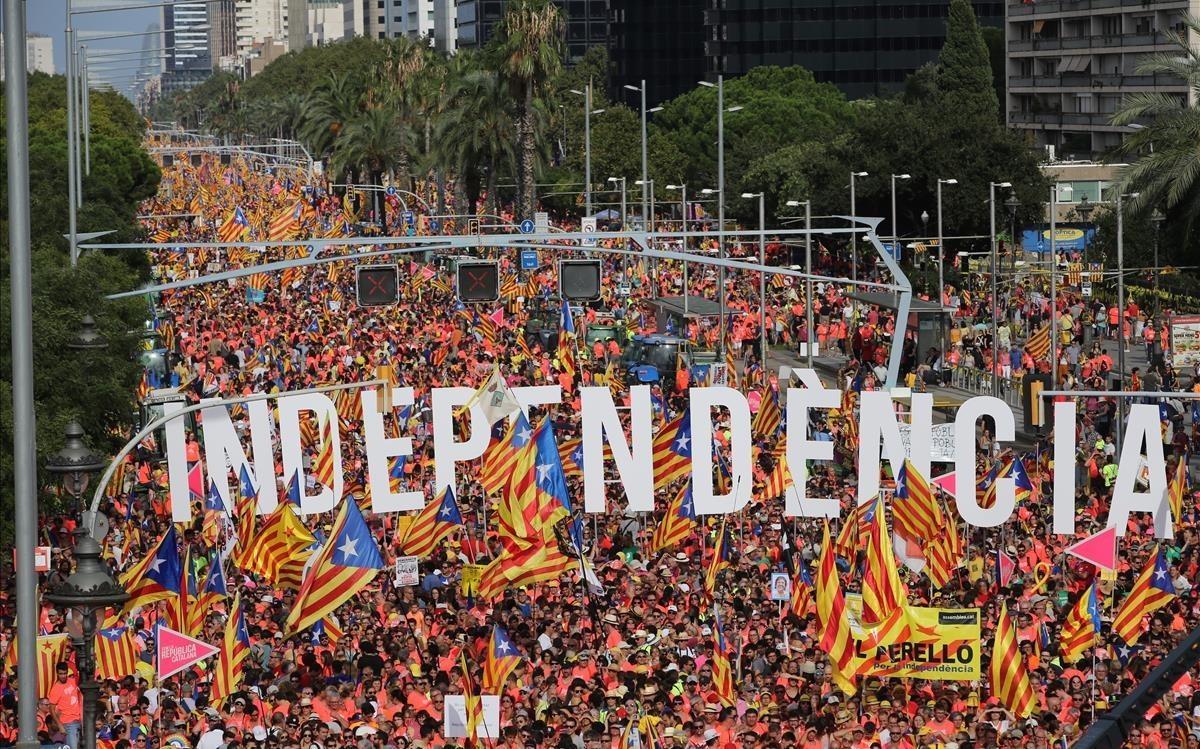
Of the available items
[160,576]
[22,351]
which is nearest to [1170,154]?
[160,576]

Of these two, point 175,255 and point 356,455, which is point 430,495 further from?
point 175,255

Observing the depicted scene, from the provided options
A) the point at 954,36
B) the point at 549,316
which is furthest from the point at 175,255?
the point at 954,36

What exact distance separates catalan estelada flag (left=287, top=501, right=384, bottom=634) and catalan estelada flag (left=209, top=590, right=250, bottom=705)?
1.08m

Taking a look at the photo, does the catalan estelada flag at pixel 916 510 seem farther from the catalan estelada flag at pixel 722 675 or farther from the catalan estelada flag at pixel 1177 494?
the catalan estelada flag at pixel 722 675

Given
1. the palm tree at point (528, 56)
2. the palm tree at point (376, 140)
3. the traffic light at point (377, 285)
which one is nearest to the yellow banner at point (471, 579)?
the traffic light at point (377, 285)

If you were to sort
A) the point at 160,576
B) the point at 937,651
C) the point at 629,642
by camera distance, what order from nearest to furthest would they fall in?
the point at 937,651 < the point at 629,642 < the point at 160,576

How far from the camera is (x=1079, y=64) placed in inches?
4013

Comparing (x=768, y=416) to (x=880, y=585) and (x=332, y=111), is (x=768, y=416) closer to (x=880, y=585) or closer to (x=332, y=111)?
(x=880, y=585)

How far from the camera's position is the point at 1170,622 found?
2038cm

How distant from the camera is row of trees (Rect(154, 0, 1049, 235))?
76688 millimetres

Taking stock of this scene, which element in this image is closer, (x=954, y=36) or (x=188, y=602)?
(x=188, y=602)

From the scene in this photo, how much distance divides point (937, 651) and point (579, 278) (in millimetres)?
11035

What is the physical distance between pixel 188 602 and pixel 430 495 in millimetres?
7570

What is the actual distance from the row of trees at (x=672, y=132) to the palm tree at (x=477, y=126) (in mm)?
75
